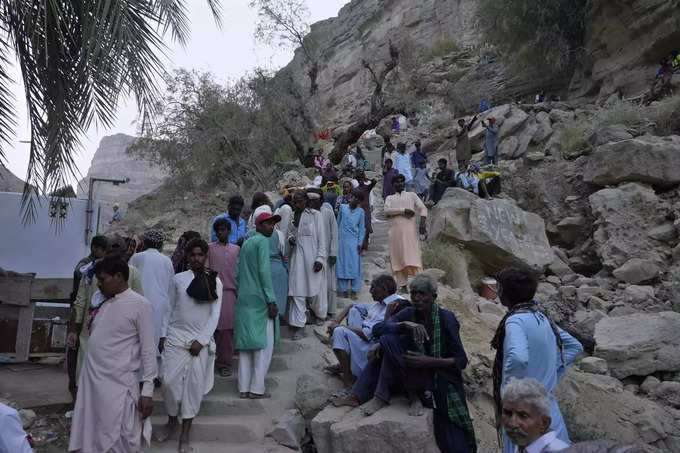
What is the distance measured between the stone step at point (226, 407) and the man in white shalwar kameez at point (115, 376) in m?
1.50

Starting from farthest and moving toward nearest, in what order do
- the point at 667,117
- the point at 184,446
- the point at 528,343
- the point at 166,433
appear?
the point at 667,117
the point at 166,433
the point at 184,446
the point at 528,343

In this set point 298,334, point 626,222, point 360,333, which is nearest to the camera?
point 360,333

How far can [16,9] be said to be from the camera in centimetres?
578

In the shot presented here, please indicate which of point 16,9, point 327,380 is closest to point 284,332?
point 327,380

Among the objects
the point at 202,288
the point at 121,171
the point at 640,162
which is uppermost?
the point at 121,171

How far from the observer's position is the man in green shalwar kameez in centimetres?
525

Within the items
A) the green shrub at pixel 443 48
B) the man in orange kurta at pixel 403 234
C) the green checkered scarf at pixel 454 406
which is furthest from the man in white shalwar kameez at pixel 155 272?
the green shrub at pixel 443 48

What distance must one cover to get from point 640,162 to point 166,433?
10176 mm

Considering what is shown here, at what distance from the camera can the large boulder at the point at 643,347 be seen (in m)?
6.36

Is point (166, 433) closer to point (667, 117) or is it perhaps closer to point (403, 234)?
point (403, 234)

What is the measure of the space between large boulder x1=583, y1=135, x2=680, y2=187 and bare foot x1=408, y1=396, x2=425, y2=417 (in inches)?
354

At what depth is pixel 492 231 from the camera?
935cm

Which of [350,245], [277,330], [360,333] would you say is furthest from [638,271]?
[277,330]

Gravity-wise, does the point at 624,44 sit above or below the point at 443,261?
above
